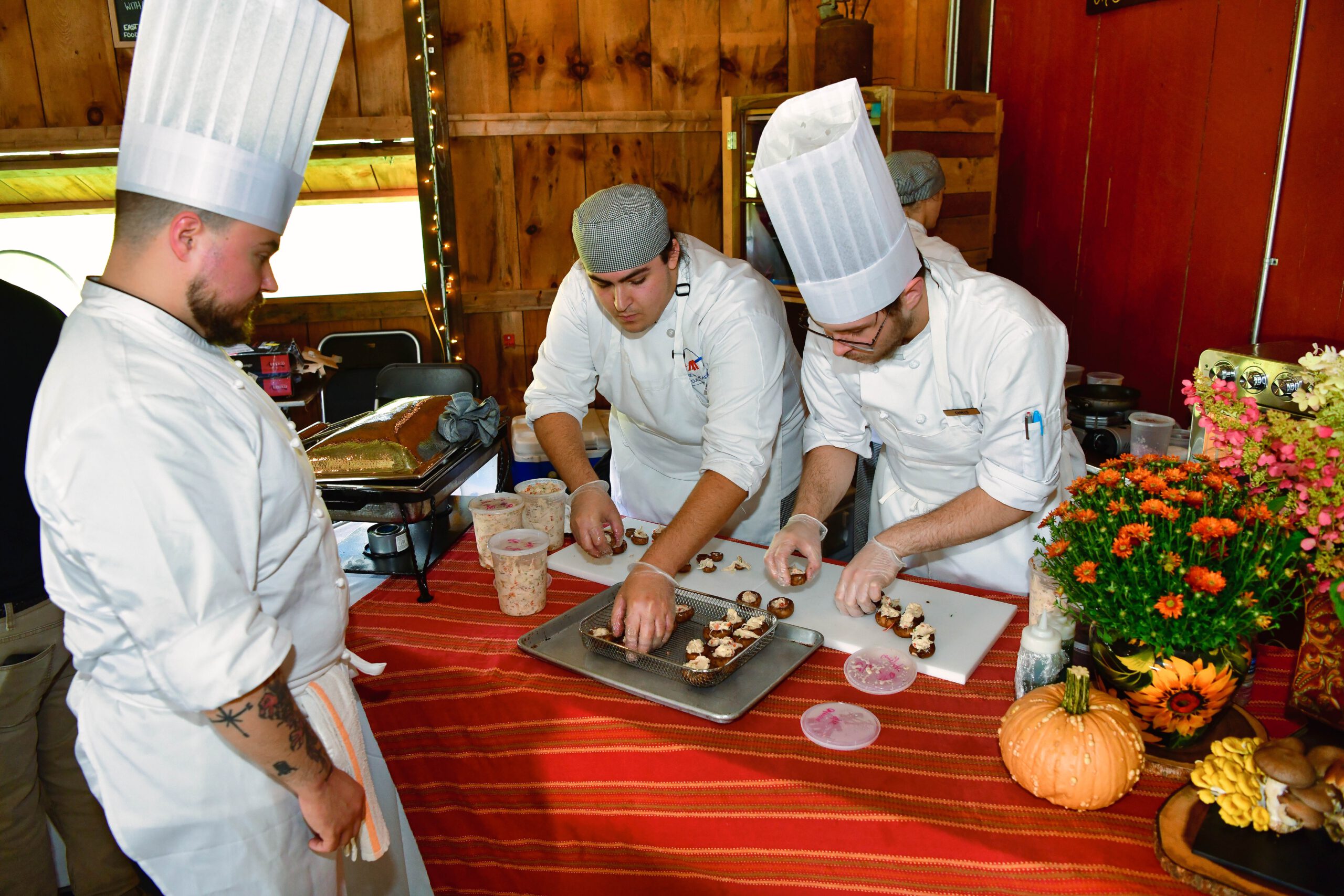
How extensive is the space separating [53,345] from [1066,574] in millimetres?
2222

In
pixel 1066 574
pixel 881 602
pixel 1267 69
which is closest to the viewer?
pixel 1066 574

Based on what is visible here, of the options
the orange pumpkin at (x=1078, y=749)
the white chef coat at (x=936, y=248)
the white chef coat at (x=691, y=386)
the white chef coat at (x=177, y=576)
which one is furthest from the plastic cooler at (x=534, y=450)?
the orange pumpkin at (x=1078, y=749)

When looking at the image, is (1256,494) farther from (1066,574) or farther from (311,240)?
(311,240)

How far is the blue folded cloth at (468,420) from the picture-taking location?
93.7 inches

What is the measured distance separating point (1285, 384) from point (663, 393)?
5.02 feet

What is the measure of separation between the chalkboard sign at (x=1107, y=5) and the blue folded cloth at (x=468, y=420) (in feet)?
9.24

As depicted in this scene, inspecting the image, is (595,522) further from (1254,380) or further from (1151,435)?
(1151,435)

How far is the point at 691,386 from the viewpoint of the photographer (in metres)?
Answer: 2.51

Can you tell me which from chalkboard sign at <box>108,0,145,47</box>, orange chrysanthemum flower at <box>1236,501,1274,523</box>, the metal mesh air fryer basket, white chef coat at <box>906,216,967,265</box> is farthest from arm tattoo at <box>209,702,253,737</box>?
chalkboard sign at <box>108,0,145,47</box>

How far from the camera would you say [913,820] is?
126 cm

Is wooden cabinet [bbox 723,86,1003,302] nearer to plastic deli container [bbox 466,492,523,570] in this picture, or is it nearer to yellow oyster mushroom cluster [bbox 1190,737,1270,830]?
plastic deli container [bbox 466,492,523,570]

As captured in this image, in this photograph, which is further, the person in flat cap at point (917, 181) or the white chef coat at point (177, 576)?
the person in flat cap at point (917, 181)

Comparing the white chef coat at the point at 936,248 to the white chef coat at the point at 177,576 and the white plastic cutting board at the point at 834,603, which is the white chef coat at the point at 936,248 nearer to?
the white plastic cutting board at the point at 834,603

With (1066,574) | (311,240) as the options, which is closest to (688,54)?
(311,240)
